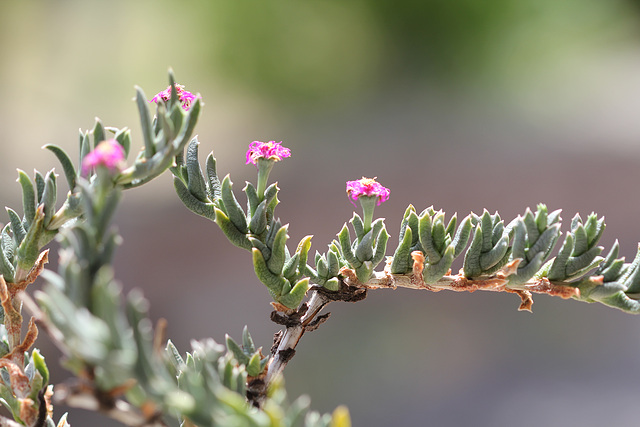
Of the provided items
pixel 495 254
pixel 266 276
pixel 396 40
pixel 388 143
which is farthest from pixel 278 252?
pixel 396 40

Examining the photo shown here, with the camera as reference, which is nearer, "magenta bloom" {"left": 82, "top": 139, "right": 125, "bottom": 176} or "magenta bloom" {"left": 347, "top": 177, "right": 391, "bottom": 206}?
"magenta bloom" {"left": 82, "top": 139, "right": 125, "bottom": 176}

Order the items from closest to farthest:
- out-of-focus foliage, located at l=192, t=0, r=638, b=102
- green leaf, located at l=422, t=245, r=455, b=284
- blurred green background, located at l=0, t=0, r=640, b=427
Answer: green leaf, located at l=422, t=245, r=455, b=284
blurred green background, located at l=0, t=0, r=640, b=427
out-of-focus foliage, located at l=192, t=0, r=638, b=102

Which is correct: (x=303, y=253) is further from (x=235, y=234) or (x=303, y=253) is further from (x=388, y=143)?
(x=388, y=143)

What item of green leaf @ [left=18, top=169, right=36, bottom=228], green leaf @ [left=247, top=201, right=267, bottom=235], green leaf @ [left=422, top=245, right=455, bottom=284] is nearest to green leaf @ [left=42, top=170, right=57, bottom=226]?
green leaf @ [left=18, top=169, right=36, bottom=228]

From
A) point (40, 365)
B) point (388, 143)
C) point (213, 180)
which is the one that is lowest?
point (388, 143)

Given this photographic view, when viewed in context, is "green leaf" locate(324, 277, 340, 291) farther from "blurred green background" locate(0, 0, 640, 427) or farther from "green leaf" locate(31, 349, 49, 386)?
"blurred green background" locate(0, 0, 640, 427)

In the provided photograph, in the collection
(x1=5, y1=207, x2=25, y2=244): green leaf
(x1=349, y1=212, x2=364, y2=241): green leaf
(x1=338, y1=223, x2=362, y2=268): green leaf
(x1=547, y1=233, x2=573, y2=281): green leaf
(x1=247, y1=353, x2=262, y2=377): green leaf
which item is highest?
(x1=547, y1=233, x2=573, y2=281): green leaf

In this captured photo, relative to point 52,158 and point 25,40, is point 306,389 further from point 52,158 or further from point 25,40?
point 25,40

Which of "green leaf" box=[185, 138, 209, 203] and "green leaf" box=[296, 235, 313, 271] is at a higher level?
"green leaf" box=[185, 138, 209, 203]

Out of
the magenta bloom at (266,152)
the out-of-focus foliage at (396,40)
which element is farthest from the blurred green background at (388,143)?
the magenta bloom at (266,152)
